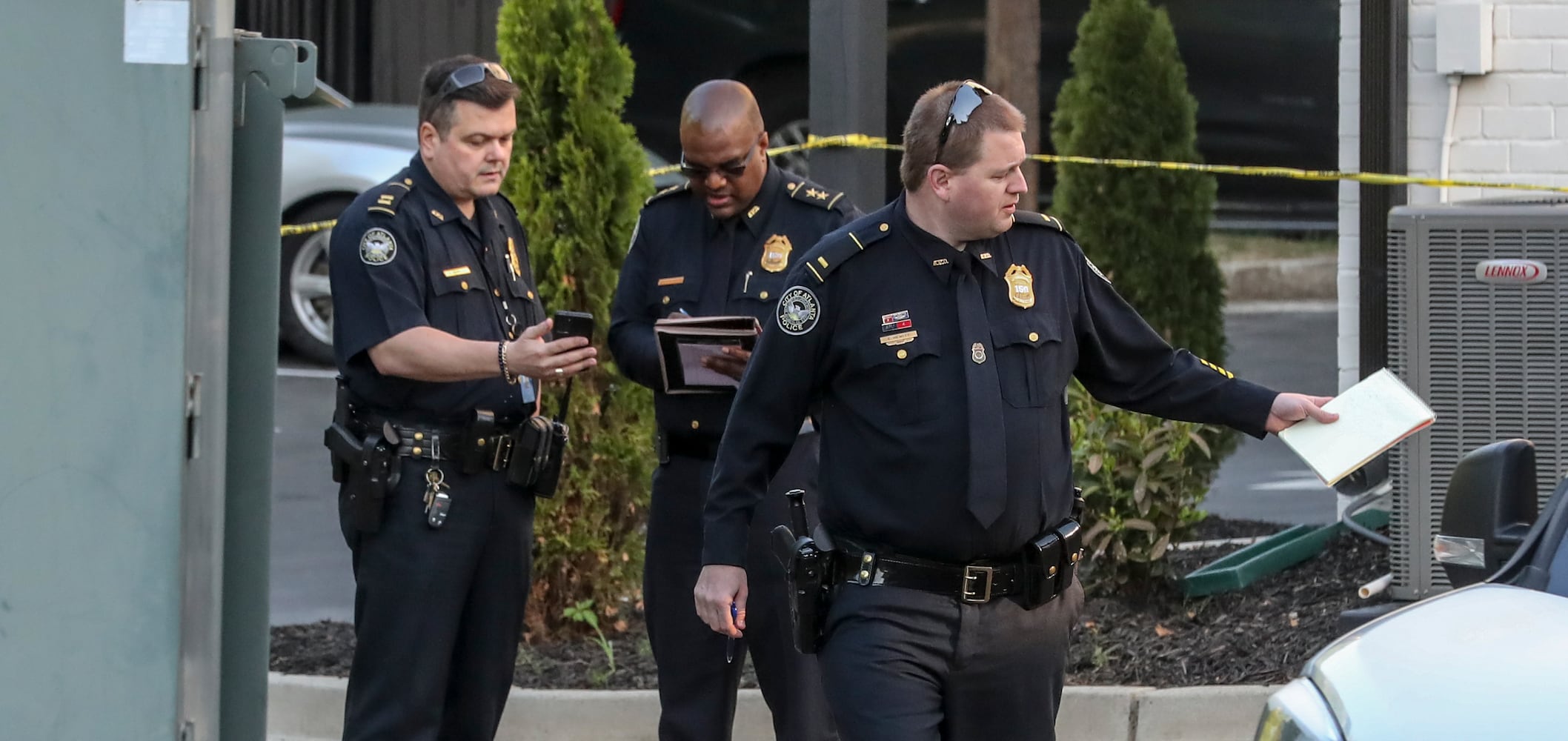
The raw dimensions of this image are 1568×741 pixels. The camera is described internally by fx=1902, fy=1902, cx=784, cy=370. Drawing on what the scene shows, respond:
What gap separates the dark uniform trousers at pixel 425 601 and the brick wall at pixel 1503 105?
13.7ft

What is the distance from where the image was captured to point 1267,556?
21.9ft

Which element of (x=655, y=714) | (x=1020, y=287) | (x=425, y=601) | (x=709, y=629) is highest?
(x=1020, y=287)

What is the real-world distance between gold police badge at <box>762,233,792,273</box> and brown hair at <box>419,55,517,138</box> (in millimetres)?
717

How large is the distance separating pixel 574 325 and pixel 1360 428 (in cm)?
168

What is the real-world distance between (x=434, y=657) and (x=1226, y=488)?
5.61 meters

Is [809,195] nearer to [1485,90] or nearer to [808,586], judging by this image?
[808,586]

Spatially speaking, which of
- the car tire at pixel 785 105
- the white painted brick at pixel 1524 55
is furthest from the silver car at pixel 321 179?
the white painted brick at pixel 1524 55

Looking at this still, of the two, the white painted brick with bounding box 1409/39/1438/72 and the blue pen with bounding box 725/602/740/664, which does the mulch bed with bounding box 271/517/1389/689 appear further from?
the white painted brick with bounding box 1409/39/1438/72

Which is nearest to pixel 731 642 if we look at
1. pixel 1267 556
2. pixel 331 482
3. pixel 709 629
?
pixel 709 629

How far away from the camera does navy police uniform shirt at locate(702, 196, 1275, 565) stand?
11.5 feet

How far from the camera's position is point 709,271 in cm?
473

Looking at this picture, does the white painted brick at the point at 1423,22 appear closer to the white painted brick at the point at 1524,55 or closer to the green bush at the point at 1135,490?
the white painted brick at the point at 1524,55

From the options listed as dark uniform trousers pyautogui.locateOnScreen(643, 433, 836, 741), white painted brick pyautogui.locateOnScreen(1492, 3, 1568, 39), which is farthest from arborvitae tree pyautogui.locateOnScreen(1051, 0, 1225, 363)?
dark uniform trousers pyautogui.locateOnScreen(643, 433, 836, 741)

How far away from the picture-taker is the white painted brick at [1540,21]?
6.98 metres
